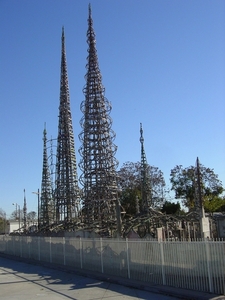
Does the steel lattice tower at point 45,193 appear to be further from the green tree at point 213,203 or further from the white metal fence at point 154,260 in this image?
the white metal fence at point 154,260

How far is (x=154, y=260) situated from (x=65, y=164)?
39614mm

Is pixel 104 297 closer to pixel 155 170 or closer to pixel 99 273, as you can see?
pixel 99 273

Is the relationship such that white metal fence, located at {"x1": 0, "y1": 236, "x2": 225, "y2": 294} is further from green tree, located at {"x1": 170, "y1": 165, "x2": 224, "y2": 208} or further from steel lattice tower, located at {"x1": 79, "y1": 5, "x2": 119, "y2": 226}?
green tree, located at {"x1": 170, "y1": 165, "x2": 224, "y2": 208}

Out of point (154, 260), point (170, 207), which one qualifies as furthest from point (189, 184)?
point (154, 260)

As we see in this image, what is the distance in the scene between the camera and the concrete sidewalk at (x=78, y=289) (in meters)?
12.3

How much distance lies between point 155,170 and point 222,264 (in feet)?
171

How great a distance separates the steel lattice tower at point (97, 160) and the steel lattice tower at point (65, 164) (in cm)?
901

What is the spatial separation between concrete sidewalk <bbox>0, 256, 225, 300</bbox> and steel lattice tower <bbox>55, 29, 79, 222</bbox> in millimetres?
31267

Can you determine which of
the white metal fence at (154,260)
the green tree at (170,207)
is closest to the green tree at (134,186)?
the green tree at (170,207)

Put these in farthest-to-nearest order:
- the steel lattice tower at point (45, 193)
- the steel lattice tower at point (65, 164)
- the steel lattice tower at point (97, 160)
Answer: the steel lattice tower at point (45, 193)
the steel lattice tower at point (65, 164)
the steel lattice tower at point (97, 160)

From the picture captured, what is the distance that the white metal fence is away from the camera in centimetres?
1149

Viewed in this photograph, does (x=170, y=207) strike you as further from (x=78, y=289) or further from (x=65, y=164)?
(x=78, y=289)

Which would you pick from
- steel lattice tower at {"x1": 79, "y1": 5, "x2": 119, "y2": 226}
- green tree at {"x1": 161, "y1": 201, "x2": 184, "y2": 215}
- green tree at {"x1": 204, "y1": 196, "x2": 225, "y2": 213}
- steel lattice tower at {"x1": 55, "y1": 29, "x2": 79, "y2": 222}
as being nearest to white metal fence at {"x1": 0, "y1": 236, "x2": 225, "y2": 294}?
steel lattice tower at {"x1": 79, "y1": 5, "x2": 119, "y2": 226}

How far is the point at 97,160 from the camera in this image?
4044 centimetres
